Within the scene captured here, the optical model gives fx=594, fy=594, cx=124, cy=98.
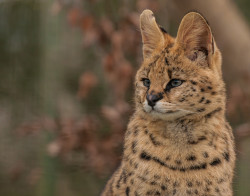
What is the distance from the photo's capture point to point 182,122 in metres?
3.18

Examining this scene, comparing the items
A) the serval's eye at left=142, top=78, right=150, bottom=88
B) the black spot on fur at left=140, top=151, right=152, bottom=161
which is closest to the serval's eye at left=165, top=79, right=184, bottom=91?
the serval's eye at left=142, top=78, right=150, bottom=88

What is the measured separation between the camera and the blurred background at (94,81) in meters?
5.66

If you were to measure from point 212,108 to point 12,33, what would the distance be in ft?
24.4

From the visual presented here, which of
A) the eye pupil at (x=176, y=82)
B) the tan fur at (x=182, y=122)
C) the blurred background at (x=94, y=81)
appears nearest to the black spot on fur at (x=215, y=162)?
the tan fur at (x=182, y=122)

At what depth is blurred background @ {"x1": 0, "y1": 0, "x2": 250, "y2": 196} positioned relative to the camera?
5.66 meters

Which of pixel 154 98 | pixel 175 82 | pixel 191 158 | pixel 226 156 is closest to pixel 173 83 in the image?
pixel 175 82

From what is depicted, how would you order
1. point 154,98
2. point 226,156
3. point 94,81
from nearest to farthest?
1. point 154,98
2. point 226,156
3. point 94,81

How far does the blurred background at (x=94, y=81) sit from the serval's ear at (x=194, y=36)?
1.16m

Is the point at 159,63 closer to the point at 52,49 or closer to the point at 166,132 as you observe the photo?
the point at 166,132

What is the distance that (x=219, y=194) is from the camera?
10.3ft

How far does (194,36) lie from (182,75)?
0.70ft

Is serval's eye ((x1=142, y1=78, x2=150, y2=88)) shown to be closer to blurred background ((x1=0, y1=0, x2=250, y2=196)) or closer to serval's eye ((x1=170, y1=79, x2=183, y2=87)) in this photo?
serval's eye ((x1=170, y1=79, x2=183, y2=87))

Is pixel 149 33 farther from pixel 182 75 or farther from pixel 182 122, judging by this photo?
pixel 182 122

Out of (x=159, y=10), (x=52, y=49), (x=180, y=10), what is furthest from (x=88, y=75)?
(x=180, y=10)
